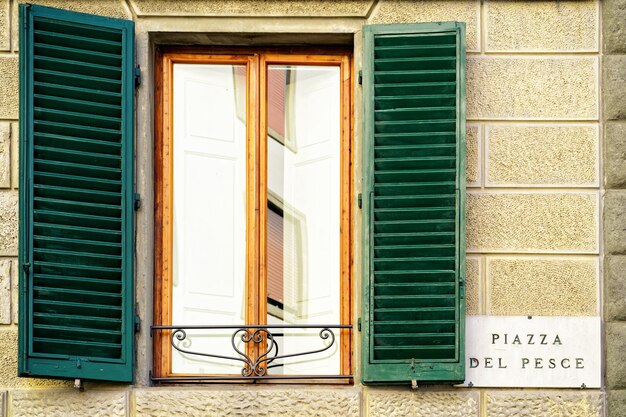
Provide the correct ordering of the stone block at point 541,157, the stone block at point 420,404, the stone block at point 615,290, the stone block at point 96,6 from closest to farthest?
the stone block at point 420,404
the stone block at point 615,290
the stone block at point 541,157
the stone block at point 96,6

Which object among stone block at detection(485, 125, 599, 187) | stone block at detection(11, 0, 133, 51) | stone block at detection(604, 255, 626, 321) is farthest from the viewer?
stone block at detection(11, 0, 133, 51)

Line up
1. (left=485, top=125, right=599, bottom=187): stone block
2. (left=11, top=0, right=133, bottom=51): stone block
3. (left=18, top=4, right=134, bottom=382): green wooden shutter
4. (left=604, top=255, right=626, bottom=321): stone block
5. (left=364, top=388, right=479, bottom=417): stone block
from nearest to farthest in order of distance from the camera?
1. (left=18, top=4, right=134, bottom=382): green wooden shutter
2. (left=364, top=388, right=479, bottom=417): stone block
3. (left=604, top=255, right=626, bottom=321): stone block
4. (left=485, top=125, right=599, bottom=187): stone block
5. (left=11, top=0, right=133, bottom=51): stone block

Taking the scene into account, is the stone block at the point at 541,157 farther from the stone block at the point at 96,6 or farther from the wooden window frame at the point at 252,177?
the stone block at the point at 96,6

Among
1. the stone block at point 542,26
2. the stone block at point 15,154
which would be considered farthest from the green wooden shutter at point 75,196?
the stone block at point 542,26

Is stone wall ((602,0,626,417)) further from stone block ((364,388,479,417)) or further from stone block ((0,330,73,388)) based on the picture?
stone block ((0,330,73,388))

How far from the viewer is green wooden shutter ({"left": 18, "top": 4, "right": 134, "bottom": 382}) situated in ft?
28.4

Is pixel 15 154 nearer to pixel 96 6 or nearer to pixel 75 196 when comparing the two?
pixel 75 196

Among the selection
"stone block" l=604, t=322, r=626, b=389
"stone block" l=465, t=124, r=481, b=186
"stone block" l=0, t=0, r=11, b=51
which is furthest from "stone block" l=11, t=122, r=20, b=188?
"stone block" l=604, t=322, r=626, b=389

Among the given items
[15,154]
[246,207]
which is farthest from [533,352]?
[15,154]

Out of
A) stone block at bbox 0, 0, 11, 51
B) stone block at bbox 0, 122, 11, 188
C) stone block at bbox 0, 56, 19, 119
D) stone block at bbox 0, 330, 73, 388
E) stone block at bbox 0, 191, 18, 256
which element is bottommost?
stone block at bbox 0, 330, 73, 388

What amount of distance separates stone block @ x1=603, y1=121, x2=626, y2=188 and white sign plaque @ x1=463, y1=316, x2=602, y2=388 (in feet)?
3.02

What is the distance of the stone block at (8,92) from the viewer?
→ 9.00 meters

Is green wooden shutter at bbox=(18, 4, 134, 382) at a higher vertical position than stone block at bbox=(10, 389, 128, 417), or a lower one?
higher

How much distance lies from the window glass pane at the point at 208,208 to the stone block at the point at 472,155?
1522 mm
